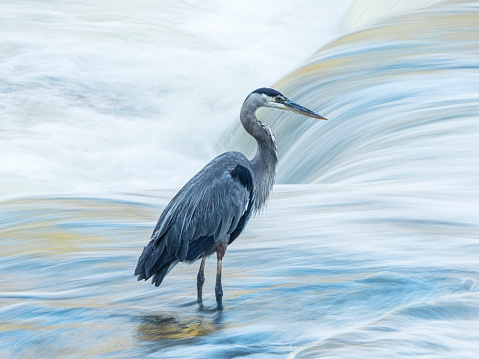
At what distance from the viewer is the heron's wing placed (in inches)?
175

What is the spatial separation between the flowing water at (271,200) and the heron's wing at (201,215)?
344 mm

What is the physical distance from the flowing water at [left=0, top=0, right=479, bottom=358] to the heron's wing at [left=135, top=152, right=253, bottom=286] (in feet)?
1.13

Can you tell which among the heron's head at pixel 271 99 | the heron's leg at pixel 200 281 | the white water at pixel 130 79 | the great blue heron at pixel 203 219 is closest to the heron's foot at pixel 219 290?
the great blue heron at pixel 203 219

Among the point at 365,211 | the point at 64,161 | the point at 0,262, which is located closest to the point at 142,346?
the point at 0,262

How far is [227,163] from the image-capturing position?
4.59 meters

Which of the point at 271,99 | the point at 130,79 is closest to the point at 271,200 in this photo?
the point at 271,99

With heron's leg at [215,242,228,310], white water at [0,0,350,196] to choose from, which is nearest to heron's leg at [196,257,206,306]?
heron's leg at [215,242,228,310]

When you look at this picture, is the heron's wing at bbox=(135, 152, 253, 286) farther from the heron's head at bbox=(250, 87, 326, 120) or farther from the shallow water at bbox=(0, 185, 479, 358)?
the heron's head at bbox=(250, 87, 326, 120)

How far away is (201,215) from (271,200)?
282cm

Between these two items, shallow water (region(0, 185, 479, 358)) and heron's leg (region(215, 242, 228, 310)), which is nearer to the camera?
shallow water (region(0, 185, 479, 358))

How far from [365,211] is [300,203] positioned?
0.76 meters

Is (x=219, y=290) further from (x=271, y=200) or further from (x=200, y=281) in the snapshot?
(x=271, y=200)

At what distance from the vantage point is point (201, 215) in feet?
14.7

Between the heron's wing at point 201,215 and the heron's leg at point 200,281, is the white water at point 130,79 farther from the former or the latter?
the heron's wing at point 201,215
